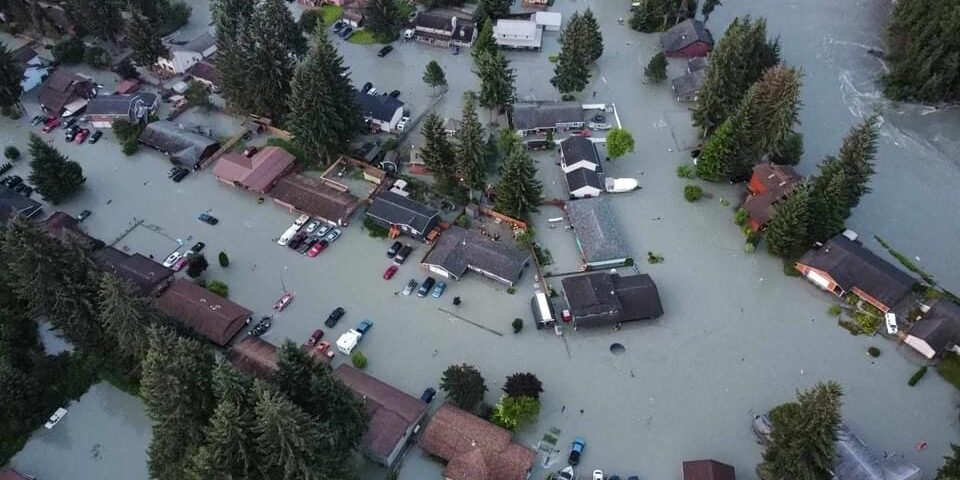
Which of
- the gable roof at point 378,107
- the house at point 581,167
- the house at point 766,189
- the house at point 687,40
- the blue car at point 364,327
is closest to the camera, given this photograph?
the blue car at point 364,327

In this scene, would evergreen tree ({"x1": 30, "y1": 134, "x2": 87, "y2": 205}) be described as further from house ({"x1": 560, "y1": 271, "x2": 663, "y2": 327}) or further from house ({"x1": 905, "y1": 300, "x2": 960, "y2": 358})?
house ({"x1": 905, "y1": 300, "x2": 960, "y2": 358})

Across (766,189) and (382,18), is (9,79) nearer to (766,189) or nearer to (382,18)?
(382,18)

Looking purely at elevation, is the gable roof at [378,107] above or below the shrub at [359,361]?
above

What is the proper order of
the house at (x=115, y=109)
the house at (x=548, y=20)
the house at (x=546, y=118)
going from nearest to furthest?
the house at (x=546, y=118)
the house at (x=115, y=109)
the house at (x=548, y=20)

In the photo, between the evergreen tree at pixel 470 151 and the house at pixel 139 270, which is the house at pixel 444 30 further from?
the house at pixel 139 270

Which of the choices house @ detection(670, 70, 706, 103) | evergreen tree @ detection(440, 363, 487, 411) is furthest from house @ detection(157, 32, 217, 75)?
house @ detection(670, 70, 706, 103)

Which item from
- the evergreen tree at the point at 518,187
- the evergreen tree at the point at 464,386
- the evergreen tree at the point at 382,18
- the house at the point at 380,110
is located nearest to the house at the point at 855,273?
the evergreen tree at the point at 518,187
